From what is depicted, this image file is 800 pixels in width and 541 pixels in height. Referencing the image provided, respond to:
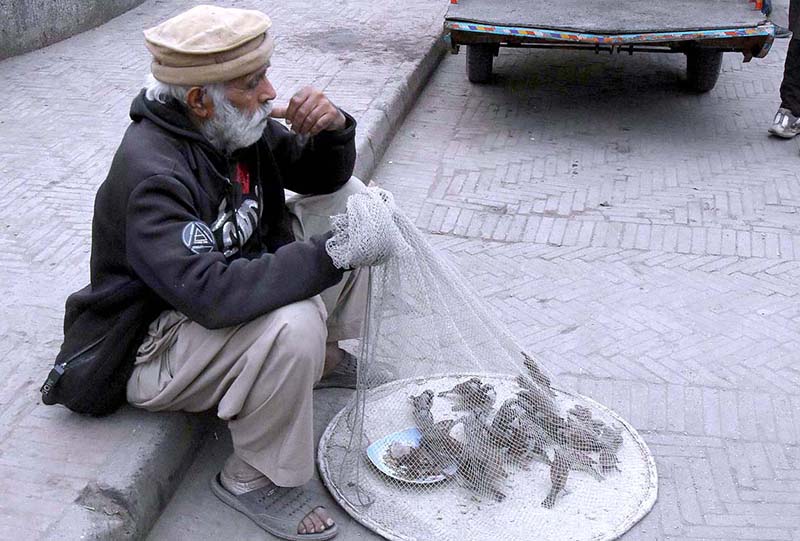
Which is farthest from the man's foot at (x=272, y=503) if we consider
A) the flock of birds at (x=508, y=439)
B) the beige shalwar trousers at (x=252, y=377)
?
the flock of birds at (x=508, y=439)

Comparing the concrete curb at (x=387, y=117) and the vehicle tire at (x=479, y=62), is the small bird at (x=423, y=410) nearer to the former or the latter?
the concrete curb at (x=387, y=117)

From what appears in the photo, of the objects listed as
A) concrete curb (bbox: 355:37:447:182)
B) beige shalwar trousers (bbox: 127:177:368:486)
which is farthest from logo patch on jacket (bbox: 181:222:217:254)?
concrete curb (bbox: 355:37:447:182)

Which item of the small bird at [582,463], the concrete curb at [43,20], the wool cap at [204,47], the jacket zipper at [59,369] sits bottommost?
the concrete curb at [43,20]

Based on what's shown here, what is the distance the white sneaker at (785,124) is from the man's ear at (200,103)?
14.1 feet

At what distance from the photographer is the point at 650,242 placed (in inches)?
185

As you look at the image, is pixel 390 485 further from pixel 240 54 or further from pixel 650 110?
pixel 650 110

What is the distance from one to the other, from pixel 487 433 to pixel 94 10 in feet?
19.3

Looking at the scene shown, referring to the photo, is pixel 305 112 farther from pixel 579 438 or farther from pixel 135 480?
pixel 579 438

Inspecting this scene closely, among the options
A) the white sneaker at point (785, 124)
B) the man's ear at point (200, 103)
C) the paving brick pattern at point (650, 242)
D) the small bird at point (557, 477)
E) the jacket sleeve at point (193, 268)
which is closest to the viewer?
the jacket sleeve at point (193, 268)

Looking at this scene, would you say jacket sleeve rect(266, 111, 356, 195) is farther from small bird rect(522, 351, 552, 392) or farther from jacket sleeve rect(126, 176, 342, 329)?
small bird rect(522, 351, 552, 392)

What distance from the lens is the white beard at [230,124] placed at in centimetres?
267

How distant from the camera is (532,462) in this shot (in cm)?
304

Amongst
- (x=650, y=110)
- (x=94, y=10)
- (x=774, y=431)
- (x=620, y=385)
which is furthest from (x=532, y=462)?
(x=94, y=10)

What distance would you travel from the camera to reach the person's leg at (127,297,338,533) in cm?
256
